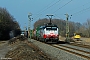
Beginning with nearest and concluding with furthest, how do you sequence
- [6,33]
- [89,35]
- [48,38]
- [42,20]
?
[48,38], [6,33], [89,35], [42,20]

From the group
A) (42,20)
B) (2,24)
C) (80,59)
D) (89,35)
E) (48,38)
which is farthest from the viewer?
(42,20)

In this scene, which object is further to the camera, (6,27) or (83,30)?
(83,30)

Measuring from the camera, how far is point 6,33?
96.5 m

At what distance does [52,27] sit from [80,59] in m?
27.3

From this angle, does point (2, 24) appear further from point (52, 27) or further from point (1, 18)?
point (52, 27)

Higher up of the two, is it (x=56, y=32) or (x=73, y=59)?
(x=56, y=32)

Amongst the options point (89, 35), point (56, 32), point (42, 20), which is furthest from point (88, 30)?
point (56, 32)

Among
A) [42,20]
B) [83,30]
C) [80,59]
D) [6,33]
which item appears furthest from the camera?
[42,20]

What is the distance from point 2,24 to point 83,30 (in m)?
53.8

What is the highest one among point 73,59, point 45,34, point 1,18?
point 1,18

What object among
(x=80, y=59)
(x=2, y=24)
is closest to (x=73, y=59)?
(x=80, y=59)

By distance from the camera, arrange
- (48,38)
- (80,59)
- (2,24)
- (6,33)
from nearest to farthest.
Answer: (80,59)
(48,38)
(2,24)
(6,33)

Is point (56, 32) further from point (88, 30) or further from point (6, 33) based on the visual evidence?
point (88, 30)

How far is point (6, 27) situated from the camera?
9300 cm
